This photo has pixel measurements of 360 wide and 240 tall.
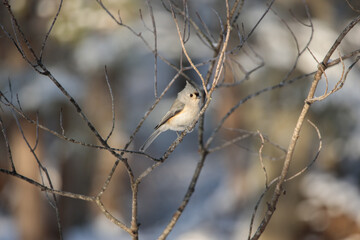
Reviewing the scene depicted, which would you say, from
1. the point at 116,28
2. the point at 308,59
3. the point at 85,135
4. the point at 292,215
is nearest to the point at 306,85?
the point at 308,59

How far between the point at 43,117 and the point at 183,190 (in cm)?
804

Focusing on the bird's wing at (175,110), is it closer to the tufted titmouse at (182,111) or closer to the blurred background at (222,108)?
the tufted titmouse at (182,111)

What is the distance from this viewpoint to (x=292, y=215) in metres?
7.75

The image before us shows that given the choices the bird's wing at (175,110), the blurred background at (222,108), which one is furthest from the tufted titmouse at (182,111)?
the blurred background at (222,108)

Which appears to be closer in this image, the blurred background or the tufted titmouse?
the tufted titmouse

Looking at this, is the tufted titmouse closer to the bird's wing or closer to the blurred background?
the bird's wing

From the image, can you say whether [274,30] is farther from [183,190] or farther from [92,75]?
[183,190]

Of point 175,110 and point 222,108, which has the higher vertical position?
point 222,108

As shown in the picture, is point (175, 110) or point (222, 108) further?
point (222, 108)

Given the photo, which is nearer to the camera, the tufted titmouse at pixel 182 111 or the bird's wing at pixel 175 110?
the tufted titmouse at pixel 182 111

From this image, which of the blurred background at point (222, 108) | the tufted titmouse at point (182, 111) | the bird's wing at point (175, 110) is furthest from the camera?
the blurred background at point (222, 108)

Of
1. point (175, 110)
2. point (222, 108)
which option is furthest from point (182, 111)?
point (222, 108)

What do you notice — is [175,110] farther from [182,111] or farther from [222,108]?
[222,108]

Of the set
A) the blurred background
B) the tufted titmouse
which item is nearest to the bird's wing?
the tufted titmouse
